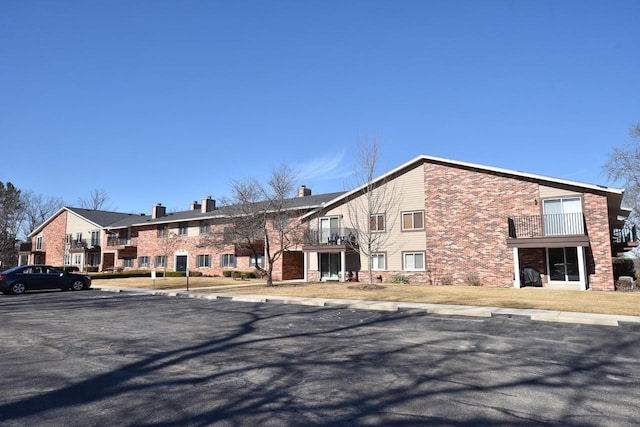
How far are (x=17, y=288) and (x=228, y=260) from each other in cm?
1752

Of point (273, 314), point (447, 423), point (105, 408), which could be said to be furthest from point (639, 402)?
point (273, 314)

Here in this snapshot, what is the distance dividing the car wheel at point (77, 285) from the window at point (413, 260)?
19754 millimetres

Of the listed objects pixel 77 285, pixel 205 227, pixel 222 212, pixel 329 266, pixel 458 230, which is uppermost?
pixel 222 212

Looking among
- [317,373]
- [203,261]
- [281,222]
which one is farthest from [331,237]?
A: [317,373]

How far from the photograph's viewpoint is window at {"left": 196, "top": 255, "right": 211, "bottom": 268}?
3938cm

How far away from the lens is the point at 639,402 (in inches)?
203

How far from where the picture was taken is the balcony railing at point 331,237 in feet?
95.3

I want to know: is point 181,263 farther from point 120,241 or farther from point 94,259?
point 94,259

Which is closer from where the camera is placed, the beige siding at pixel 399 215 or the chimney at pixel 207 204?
the beige siding at pixel 399 215

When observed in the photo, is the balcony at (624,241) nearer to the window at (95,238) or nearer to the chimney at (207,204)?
the chimney at (207,204)

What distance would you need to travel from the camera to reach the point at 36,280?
22.7 meters

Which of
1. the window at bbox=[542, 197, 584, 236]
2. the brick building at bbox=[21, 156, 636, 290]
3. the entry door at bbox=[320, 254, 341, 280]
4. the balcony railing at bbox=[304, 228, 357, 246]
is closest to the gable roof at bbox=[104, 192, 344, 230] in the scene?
the brick building at bbox=[21, 156, 636, 290]

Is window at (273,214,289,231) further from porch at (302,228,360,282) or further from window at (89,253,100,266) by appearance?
window at (89,253,100,266)

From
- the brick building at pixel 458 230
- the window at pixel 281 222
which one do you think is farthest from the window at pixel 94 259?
the window at pixel 281 222
